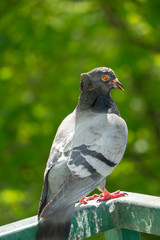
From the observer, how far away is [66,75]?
761 centimetres

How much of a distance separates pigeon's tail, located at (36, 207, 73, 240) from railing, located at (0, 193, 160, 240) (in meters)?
0.05

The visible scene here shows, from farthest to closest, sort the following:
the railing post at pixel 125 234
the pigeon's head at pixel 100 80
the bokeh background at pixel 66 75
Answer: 1. the bokeh background at pixel 66 75
2. the pigeon's head at pixel 100 80
3. the railing post at pixel 125 234

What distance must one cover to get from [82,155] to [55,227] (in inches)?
25.3

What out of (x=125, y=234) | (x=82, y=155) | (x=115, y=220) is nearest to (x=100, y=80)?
(x=82, y=155)

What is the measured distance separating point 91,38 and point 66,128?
441 centimetres

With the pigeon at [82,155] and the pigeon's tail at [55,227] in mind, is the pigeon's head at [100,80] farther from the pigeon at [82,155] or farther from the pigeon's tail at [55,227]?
the pigeon's tail at [55,227]

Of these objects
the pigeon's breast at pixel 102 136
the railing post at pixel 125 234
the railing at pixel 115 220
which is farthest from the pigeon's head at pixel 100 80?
the railing post at pixel 125 234

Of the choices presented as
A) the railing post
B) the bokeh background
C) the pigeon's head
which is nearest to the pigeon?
the pigeon's head

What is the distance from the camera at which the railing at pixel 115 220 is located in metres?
2.71

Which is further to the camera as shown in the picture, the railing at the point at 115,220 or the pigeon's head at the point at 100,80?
the pigeon's head at the point at 100,80

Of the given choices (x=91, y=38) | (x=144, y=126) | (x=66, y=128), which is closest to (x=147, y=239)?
(x=144, y=126)

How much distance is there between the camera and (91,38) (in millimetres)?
7547

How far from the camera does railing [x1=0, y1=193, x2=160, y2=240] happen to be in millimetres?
Result: 2705

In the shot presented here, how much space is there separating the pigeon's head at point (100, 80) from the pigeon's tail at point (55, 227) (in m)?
→ 1.23
